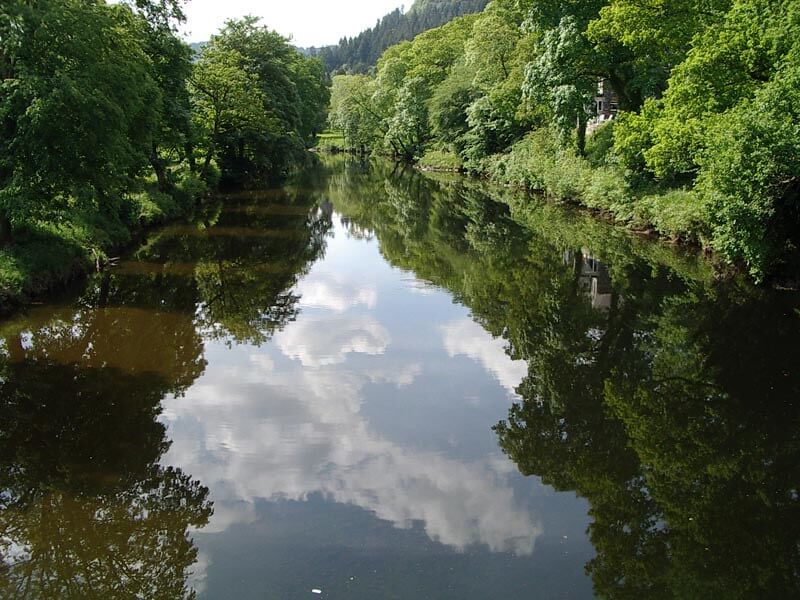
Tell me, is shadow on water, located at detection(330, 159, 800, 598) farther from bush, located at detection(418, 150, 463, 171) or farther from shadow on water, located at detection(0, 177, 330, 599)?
bush, located at detection(418, 150, 463, 171)

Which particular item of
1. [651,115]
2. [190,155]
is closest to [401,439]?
[651,115]

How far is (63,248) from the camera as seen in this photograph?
17422 mm

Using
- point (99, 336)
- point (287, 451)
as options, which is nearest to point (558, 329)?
point (287, 451)

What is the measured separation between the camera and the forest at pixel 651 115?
15805 millimetres

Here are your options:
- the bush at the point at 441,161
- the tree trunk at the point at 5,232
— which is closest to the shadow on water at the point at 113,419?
the tree trunk at the point at 5,232

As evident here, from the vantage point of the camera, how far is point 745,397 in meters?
10.8

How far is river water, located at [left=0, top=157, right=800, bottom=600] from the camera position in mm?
6703

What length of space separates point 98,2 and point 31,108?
20.0 ft

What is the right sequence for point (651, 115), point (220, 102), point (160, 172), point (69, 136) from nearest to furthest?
1. point (69, 136)
2. point (651, 115)
3. point (160, 172)
4. point (220, 102)

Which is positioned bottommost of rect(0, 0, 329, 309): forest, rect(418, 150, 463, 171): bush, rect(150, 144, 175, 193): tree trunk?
rect(0, 0, 329, 309): forest

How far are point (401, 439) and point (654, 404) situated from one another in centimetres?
425

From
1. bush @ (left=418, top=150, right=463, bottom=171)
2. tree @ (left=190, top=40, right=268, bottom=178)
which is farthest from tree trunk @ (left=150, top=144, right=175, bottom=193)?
bush @ (left=418, top=150, right=463, bottom=171)

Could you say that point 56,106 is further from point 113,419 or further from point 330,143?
point 330,143

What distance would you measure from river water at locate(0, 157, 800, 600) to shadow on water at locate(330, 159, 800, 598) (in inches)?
1.7
